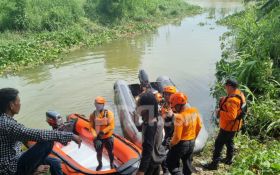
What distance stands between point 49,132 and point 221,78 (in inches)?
340

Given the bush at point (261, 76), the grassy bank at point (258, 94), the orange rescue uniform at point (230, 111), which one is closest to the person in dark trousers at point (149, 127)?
the grassy bank at point (258, 94)

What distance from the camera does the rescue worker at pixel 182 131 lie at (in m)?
4.69

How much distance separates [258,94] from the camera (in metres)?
9.02

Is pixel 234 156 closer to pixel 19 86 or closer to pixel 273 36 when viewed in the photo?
pixel 273 36

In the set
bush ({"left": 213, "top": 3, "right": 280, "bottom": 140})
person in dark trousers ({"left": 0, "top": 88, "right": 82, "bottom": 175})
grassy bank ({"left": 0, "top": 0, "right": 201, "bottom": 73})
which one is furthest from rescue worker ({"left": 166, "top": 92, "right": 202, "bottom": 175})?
grassy bank ({"left": 0, "top": 0, "right": 201, "bottom": 73})

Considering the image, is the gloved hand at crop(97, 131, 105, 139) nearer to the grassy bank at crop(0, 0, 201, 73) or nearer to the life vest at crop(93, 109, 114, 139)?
the life vest at crop(93, 109, 114, 139)

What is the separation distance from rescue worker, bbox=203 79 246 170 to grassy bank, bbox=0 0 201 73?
9671 mm

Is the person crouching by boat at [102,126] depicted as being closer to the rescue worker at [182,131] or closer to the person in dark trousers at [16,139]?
the rescue worker at [182,131]

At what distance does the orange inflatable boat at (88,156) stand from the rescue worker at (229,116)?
4.28 ft

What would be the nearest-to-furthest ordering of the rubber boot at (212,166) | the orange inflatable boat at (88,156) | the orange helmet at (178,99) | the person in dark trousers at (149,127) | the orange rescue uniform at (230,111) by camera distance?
1. the person in dark trousers at (149,127)
2. the orange helmet at (178,99)
3. the orange inflatable boat at (88,156)
4. the orange rescue uniform at (230,111)
5. the rubber boot at (212,166)

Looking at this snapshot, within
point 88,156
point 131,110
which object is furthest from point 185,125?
point 131,110

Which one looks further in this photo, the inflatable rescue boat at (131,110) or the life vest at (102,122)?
the inflatable rescue boat at (131,110)

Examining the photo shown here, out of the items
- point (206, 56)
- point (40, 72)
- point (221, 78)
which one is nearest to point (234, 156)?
point (221, 78)

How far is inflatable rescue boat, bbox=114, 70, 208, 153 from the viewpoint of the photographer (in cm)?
671
